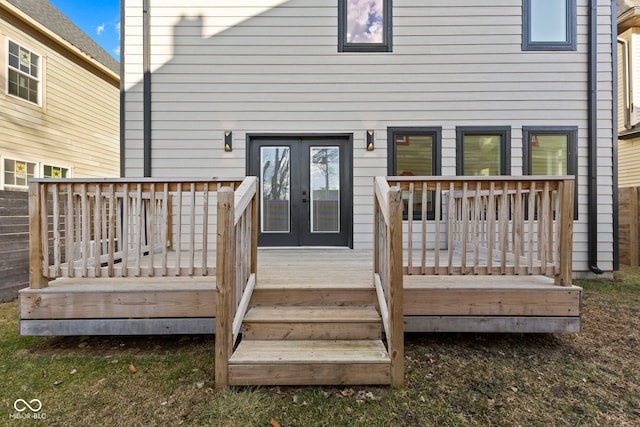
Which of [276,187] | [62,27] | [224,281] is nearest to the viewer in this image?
[224,281]

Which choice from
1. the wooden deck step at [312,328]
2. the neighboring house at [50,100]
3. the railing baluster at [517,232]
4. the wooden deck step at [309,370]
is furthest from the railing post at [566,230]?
the neighboring house at [50,100]

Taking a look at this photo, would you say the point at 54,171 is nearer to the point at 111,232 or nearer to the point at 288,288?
the point at 111,232

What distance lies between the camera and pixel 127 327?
8.04 ft

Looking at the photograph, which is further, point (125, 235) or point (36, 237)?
point (125, 235)

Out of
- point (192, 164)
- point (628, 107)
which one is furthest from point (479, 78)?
point (628, 107)

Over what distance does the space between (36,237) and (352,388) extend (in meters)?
2.66

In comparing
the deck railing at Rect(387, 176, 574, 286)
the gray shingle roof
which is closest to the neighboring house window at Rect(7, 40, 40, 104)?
the gray shingle roof

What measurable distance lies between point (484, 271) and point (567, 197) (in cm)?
90

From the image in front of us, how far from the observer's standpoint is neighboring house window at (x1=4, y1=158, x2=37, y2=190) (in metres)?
6.04

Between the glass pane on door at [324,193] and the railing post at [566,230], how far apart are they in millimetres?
2772

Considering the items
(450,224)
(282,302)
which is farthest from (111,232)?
(450,224)

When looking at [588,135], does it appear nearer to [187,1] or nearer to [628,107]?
[628,107]

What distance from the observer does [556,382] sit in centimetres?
208

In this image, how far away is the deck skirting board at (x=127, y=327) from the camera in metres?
2.41
